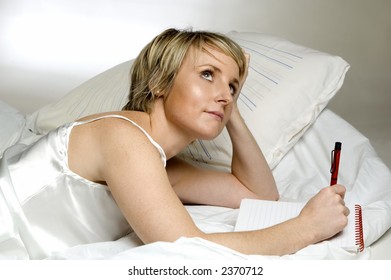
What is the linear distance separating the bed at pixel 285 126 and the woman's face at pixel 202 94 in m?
0.24

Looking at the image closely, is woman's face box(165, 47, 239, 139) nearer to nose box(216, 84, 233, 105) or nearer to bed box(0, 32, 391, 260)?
nose box(216, 84, 233, 105)

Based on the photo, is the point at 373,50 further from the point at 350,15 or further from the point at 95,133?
the point at 95,133

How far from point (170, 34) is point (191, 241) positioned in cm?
60

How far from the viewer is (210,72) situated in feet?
5.96

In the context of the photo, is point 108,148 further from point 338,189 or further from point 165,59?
point 338,189

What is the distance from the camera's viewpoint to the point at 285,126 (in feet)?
7.54

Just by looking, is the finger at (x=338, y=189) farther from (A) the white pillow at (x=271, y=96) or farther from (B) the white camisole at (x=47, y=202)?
(A) the white pillow at (x=271, y=96)

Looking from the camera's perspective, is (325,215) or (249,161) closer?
(325,215)

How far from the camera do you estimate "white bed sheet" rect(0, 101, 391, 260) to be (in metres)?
1.49

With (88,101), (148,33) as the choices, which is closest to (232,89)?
(88,101)

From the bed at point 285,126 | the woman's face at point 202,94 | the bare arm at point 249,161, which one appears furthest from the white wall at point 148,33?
the woman's face at point 202,94

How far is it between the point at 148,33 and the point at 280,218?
1900 mm

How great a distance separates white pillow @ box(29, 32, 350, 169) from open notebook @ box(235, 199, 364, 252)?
1.21ft

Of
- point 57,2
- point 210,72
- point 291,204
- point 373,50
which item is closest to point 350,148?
point 291,204
